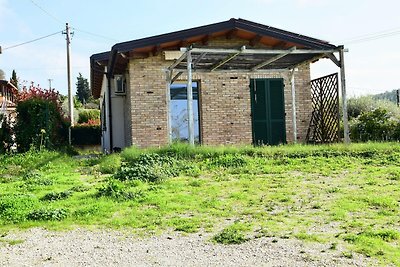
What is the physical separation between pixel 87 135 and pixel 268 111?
12.1 m

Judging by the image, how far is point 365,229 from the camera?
4.89 metres

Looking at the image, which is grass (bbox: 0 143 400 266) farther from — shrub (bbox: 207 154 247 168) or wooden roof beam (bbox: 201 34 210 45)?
wooden roof beam (bbox: 201 34 210 45)

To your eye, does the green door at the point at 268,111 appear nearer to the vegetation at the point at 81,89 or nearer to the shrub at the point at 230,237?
the shrub at the point at 230,237

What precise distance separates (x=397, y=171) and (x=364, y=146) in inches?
94.7

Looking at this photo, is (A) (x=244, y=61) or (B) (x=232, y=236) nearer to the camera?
(B) (x=232, y=236)

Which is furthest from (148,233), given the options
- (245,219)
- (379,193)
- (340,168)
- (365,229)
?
(340,168)

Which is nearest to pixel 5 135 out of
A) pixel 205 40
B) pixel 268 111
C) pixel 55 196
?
pixel 205 40

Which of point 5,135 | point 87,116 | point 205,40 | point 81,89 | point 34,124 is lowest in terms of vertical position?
point 5,135

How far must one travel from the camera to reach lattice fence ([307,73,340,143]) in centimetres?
1328

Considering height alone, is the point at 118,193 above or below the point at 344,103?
below

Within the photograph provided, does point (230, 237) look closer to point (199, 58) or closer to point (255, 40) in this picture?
point (199, 58)

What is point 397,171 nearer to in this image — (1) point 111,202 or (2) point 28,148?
(1) point 111,202

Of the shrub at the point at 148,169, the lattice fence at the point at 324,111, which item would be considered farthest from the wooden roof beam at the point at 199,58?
the lattice fence at the point at 324,111

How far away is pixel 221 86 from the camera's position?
535 inches
